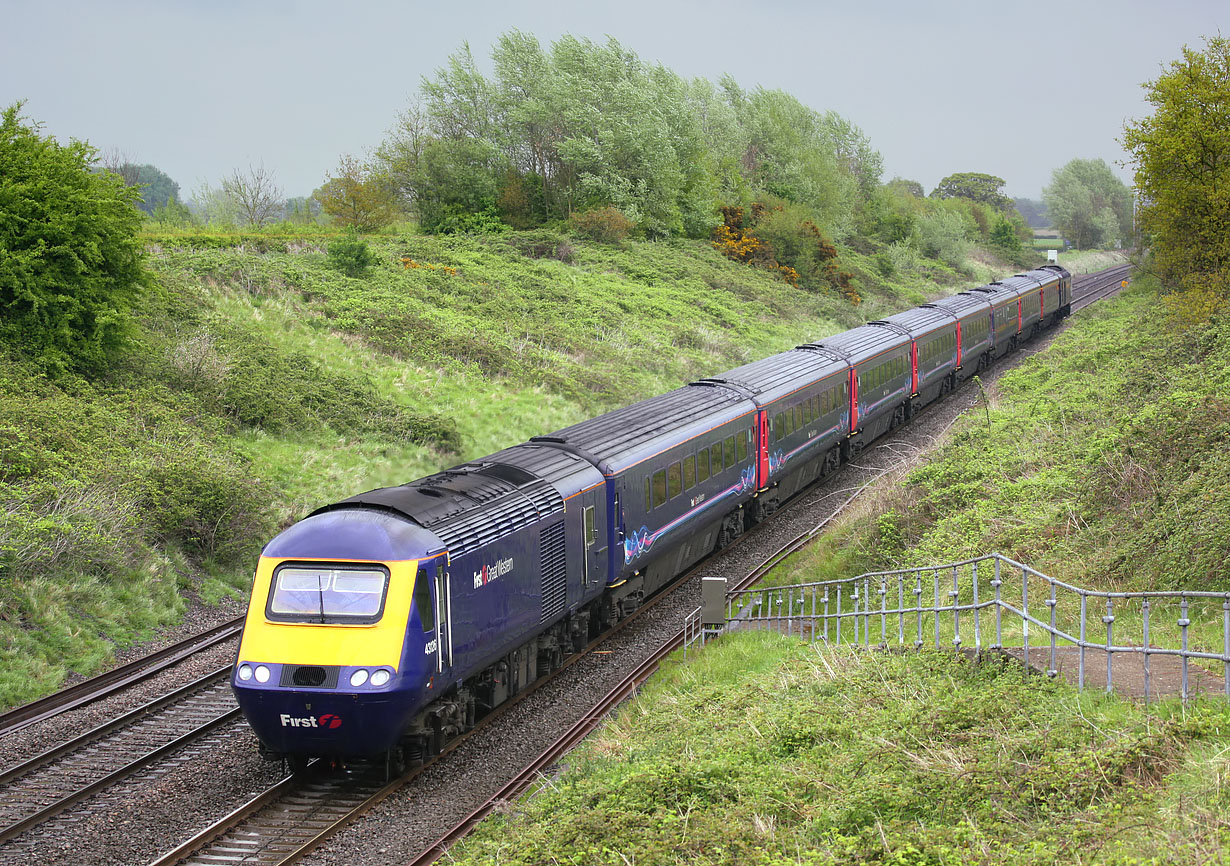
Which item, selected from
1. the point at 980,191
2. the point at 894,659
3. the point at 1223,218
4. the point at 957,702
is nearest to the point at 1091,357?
the point at 1223,218

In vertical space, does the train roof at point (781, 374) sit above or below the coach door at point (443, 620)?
above

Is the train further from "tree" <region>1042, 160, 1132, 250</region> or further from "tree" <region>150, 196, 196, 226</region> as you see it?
"tree" <region>1042, 160, 1132, 250</region>

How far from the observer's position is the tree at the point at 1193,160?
29094 mm

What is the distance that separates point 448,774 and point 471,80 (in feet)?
160

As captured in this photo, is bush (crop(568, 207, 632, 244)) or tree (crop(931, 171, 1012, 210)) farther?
tree (crop(931, 171, 1012, 210))

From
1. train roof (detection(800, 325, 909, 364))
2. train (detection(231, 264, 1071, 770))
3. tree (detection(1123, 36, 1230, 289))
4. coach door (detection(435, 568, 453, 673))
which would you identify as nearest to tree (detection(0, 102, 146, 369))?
train (detection(231, 264, 1071, 770))

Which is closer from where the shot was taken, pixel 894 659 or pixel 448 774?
pixel 894 659

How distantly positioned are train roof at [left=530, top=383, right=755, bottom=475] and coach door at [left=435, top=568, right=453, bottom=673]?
16.1ft

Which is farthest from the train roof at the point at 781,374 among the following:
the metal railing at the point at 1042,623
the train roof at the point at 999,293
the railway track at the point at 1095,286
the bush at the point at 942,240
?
the bush at the point at 942,240

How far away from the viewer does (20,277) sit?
21.0m

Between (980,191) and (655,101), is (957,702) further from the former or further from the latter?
(980,191)

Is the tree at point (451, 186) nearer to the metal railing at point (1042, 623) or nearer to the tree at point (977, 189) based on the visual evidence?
the metal railing at point (1042, 623)

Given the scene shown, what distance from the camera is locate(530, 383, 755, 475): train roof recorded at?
1677 cm

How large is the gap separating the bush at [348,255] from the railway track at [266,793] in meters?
23.6
